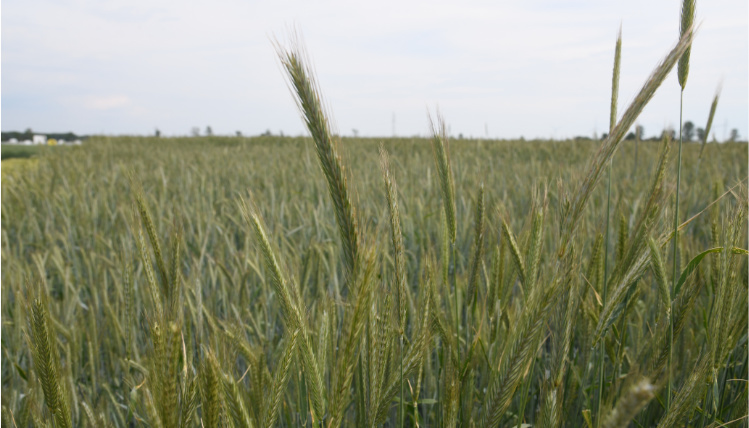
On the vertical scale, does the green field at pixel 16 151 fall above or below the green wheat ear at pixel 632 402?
above

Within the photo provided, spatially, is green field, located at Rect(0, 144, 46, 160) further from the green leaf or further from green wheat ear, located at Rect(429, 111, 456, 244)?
the green leaf

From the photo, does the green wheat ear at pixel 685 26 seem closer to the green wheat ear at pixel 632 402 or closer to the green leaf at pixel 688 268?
the green leaf at pixel 688 268

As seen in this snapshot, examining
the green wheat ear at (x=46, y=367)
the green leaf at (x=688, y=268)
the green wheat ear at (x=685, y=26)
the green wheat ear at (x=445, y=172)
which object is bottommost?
the green wheat ear at (x=46, y=367)

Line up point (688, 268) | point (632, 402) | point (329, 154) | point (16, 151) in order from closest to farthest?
point (632, 402)
point (329, 154)
point (688, 268)
point (16, 151)

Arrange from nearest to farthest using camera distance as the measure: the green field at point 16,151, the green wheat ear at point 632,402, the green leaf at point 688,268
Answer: the green wheat ear at point 632,402
the green leaf at point 688,268
the green field at point 16,151

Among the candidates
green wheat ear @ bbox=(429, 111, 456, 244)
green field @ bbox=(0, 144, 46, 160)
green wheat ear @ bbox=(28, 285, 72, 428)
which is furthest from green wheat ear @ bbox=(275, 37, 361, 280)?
green field @ bbox=(0, 144, 46, 160)

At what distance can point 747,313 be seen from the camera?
45.7 inches

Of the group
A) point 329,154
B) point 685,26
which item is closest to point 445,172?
point 329,154

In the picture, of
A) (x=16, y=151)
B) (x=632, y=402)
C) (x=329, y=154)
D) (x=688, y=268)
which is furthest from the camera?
(x=16, y=151)

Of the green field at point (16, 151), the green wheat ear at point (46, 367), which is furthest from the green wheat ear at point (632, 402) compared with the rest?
the green field at point (16, 151)

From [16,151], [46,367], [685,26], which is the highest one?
[685,26]

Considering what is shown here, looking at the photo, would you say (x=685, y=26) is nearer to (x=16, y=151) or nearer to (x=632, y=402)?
(x=632, y=402)

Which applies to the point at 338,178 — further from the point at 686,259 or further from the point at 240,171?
the point at 240,171

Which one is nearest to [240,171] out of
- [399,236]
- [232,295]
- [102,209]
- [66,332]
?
[102,209]
